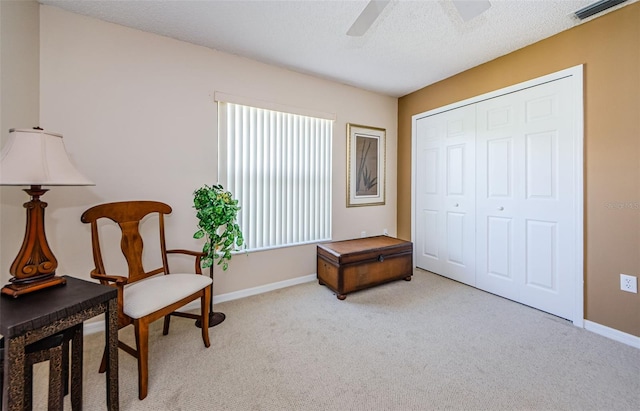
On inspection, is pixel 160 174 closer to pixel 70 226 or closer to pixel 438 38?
pixel 70 226

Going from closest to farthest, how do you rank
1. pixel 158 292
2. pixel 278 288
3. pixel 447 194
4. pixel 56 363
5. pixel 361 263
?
pixel 56 363 → pixel 158 292 → pixel 361 263 → pixel 278 288 → pixel 447 194

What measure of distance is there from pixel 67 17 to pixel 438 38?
2.97m

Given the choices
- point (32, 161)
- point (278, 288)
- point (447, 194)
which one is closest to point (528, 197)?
point (447, 194)

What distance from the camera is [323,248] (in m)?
2.98

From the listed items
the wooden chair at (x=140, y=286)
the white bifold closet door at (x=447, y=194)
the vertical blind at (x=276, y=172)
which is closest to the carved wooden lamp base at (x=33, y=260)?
the wooden chair at (x=140, y=286)

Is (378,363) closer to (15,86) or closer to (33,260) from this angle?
(33,260)

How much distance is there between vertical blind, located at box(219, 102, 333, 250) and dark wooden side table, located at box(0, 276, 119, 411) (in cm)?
145

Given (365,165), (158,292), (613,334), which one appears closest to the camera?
(158,292)

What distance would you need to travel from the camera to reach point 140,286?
1.72 metres

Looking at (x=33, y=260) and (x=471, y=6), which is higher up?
(x=471, y=6)

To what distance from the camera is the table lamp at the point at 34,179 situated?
1.23 meters

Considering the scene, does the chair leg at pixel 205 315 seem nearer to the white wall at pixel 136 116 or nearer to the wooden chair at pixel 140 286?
the wooden chair at pixel 140 286

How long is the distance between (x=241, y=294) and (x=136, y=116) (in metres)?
1.90

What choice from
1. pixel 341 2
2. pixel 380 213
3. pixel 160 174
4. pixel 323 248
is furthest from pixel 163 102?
pixel 380 213
